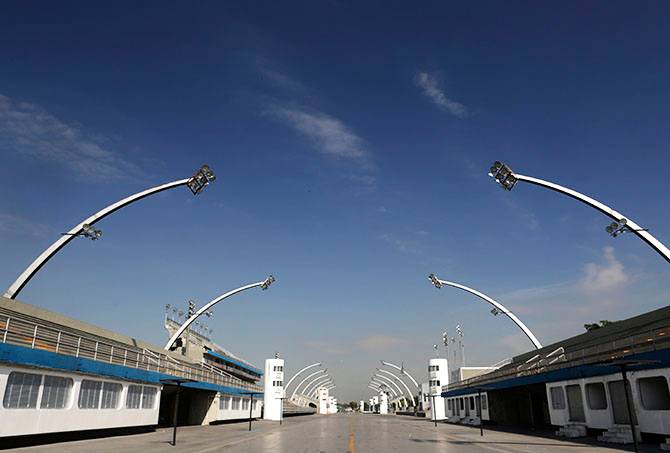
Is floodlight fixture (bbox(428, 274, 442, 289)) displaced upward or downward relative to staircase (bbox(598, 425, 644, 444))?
upward

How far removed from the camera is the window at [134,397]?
31453 mm

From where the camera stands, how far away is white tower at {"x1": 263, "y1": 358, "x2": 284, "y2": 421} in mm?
79812

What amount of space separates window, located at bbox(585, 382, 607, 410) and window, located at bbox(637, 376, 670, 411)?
4.94 m

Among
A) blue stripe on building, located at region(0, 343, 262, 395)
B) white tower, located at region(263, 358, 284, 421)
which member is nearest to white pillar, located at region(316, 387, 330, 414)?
white tower, located at region(263, 358, 284, 421)

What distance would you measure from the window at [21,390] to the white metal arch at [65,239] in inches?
249

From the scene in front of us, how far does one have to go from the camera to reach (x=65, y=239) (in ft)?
93.0

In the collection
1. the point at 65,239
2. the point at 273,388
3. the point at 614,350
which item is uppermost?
the point at 65,239

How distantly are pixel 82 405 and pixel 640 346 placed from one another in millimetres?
29228

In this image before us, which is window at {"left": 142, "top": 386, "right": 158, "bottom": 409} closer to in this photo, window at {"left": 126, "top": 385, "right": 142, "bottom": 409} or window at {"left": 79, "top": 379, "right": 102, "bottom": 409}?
window at {"left": 126, "top": 385, "right": 142, "bottom": 409}

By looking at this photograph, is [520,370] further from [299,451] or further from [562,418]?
[299,451]

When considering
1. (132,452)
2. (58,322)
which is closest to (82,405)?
(58,322)

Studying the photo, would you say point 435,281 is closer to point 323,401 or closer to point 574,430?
point 574,430

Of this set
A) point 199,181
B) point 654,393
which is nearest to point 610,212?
point 654,393

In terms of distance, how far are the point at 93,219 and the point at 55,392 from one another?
10.4 metres
